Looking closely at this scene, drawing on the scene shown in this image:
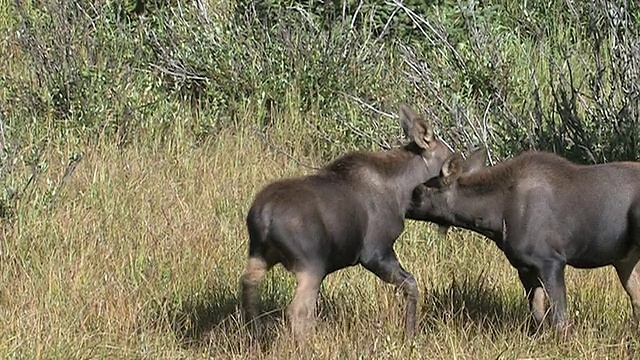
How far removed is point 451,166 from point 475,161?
7.2 inches

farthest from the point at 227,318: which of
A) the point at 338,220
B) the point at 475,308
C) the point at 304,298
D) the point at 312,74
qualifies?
the point at 312,74

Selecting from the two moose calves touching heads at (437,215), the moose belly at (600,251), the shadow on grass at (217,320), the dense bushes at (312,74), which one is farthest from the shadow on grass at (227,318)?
the dense bushes at (312,74)

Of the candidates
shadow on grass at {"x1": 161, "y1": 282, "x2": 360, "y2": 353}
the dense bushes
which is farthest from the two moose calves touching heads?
the dense bushes

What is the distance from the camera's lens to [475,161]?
6.47 m

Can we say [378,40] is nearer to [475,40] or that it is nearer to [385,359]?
[475,40]

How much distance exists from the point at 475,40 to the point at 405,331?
4.19 meters

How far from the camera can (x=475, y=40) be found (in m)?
9.96

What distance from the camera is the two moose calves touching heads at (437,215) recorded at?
19.1 feet

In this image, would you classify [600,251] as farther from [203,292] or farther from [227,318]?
[203,292]

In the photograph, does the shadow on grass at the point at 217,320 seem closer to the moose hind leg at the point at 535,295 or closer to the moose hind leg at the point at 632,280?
the moose hind leg at the point at 535,295

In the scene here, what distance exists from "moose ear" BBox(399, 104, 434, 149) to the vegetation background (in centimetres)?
83

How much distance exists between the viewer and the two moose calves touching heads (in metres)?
5.82

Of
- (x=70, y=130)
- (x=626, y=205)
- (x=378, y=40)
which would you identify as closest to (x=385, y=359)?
(x=626, y=205)

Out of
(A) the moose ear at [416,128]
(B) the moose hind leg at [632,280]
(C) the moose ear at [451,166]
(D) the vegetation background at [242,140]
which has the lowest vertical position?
(D) the vegetation background at [242,140]
